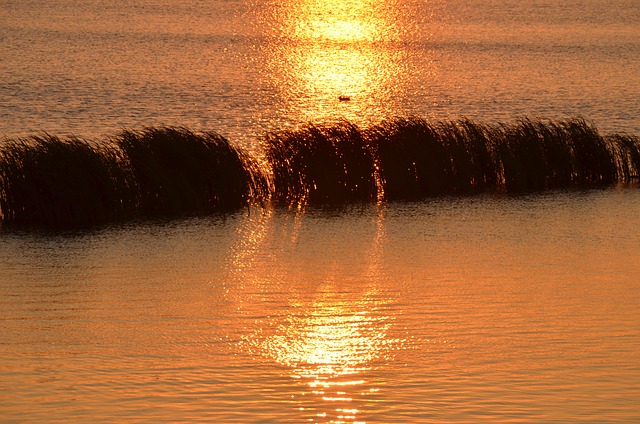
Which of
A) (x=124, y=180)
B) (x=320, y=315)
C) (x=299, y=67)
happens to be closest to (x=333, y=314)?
(x=320, y=315)

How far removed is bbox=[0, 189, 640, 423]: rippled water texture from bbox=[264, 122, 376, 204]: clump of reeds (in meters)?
1.05

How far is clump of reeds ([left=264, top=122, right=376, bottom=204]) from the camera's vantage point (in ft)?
51.1

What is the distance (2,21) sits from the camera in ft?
208

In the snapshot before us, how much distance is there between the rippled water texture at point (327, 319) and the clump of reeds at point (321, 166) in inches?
41.4

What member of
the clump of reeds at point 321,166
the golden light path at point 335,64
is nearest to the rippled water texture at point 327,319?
the clump of reeds at point 321,166

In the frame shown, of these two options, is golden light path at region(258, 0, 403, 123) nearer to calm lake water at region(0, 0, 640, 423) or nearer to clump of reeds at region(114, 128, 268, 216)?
calm lake water at region(0, 0, 640, 423)

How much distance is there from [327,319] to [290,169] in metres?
6.49

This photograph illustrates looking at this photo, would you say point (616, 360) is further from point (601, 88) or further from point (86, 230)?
point (601, 88)

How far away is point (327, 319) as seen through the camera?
9.37m

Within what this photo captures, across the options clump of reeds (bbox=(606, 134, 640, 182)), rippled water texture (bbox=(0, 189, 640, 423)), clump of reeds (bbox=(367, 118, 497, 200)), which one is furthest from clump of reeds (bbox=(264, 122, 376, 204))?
clump of reeds (bbox=(606, 134, 640, 182))

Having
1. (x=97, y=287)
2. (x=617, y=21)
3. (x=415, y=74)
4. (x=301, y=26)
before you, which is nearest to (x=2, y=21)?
(x=301, y=26)

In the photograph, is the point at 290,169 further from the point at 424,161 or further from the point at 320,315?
the point at 320,315

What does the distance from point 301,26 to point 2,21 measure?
17463mm

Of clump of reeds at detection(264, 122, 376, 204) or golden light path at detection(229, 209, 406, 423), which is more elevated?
clump of reeds at detection(264, 122, 376, 204)
